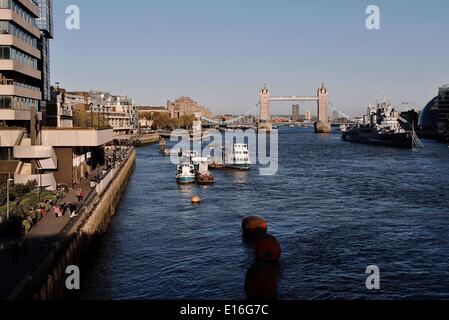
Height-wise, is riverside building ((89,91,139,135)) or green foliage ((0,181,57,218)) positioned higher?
riverside building ((89,91,139,135))

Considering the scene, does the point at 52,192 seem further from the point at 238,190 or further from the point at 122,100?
the point at 122,100

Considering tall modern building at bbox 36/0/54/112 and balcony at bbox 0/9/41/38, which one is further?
tall modern building at bbox 36/0/54/112

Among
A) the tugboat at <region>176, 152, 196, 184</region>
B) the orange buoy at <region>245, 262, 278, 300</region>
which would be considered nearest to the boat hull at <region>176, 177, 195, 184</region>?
the tugboat at <region>176, 152, 196, 184</region>

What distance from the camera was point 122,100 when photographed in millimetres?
183875

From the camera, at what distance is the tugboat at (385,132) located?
135 meters

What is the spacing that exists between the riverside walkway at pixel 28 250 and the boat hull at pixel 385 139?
387 feet

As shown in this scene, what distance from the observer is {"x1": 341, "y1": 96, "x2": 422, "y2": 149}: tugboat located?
13538 centimetres

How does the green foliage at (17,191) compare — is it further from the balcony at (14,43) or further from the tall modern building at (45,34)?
the tall modern building at (45,34)

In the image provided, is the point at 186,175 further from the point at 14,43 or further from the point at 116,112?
the point at 116,112

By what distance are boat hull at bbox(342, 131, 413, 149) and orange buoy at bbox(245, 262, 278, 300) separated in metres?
119

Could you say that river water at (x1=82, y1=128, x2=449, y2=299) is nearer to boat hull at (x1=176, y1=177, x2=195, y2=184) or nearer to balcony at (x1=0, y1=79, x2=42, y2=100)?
boat hull at (x1=176, y1=177, x2=195, y2=184)

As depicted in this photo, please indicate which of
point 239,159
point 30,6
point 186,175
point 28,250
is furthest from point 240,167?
point 28,250

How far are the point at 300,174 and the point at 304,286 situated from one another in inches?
1888

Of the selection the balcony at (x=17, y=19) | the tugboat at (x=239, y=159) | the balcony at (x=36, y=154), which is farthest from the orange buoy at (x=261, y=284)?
the tugboat at (x=239, y=159)
